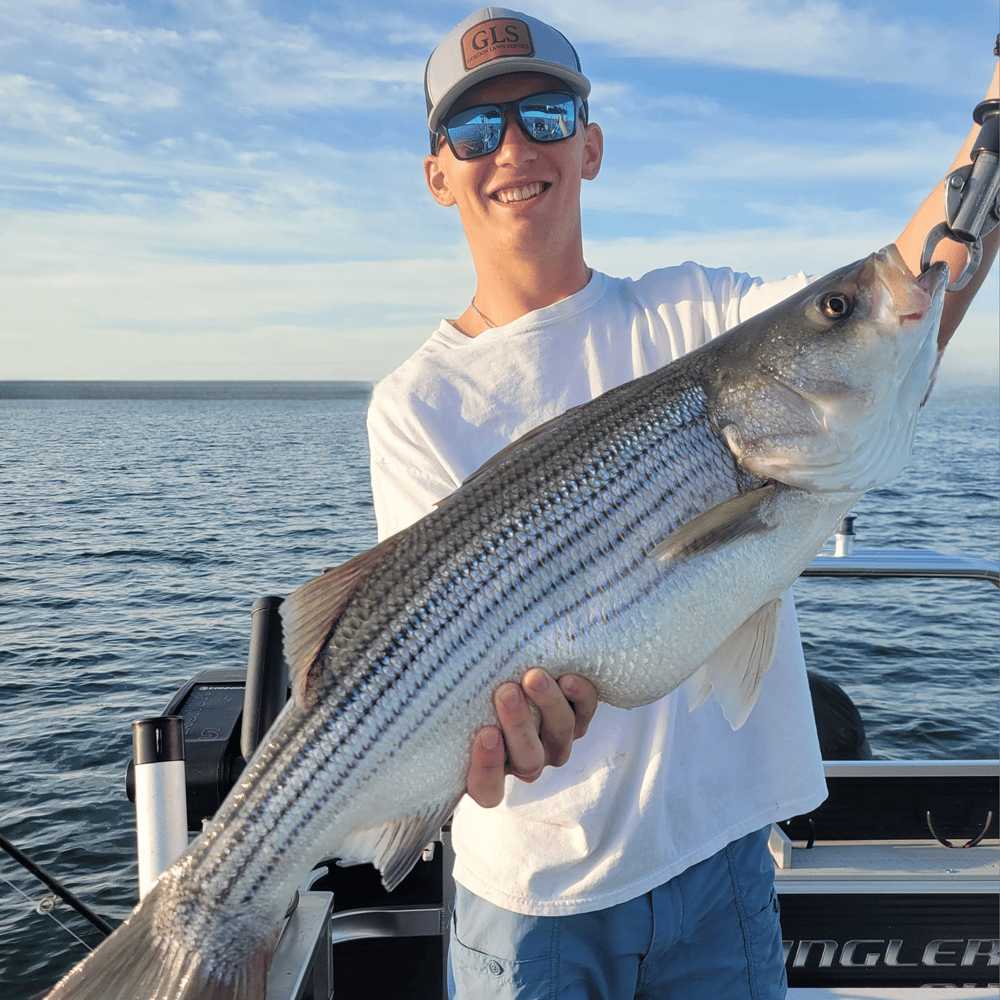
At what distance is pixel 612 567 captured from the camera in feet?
8.46

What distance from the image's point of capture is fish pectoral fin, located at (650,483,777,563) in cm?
253

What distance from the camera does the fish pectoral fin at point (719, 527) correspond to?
2.53 meters

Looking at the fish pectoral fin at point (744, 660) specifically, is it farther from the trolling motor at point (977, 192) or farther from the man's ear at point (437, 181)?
the man's ear at point (437, 181)

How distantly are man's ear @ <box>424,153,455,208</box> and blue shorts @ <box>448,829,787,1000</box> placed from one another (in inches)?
97.6

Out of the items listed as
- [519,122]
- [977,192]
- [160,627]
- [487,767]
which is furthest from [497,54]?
[160,627]

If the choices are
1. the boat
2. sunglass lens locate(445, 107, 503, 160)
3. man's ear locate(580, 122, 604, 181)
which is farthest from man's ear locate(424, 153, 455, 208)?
the boat

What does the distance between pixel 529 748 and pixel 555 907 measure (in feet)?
1.96

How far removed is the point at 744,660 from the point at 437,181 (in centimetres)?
214

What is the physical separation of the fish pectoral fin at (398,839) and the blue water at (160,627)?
5.68m

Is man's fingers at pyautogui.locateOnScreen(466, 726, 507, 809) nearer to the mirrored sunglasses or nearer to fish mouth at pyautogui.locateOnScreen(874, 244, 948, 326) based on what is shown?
fish mouth at pyautogui.locateOnScreen(874, 244, 948, 326)

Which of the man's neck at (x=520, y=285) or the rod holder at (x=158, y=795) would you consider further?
the man's neck at (x=520, y=285)

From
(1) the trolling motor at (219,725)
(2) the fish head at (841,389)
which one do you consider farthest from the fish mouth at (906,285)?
(1) the trolling motor at (219,725)

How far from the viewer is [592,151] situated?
3.62 m

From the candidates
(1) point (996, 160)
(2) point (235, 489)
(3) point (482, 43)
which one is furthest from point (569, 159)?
(2) point (235, 489)
